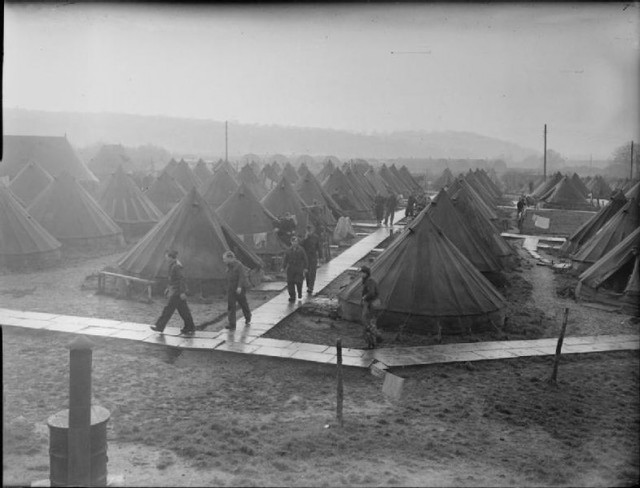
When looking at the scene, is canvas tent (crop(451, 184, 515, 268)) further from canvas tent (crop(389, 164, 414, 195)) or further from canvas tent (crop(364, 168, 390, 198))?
canvas tent (crop(389, 164, 414, 195))

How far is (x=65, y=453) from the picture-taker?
703 cm

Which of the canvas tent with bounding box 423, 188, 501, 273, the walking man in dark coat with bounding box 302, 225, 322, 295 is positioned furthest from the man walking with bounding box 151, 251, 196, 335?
the canvas tent with bounding box 423, 188, 501, 273

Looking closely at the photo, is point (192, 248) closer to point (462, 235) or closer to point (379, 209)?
point (462, 235)

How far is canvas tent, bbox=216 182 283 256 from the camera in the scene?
22516mm

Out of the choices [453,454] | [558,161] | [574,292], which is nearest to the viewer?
[453,454]

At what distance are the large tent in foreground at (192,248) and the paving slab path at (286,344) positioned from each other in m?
2.72

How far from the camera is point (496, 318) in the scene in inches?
578

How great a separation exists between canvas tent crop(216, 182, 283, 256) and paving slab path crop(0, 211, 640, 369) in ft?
22.8

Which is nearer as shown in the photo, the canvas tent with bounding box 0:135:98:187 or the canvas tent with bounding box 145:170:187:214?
the canvas tent with bounding box 145:170:187:214

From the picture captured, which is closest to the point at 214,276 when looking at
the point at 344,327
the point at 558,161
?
the point at 344,327

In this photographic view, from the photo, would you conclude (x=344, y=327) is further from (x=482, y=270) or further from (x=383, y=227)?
(x=383, y=227)

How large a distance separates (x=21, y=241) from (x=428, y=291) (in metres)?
14.3

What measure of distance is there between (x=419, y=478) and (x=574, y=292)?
13.1 m

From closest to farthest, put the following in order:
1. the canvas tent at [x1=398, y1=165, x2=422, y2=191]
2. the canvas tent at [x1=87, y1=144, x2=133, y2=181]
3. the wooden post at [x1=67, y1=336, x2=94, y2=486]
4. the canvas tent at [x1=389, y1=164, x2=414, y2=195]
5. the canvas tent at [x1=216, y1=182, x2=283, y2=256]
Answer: the wooden post at [x1=67, y1=336, x2=94, y2=486] < the canvas tent at [x1=216, y1=182, x2=283, y2=256] < the canvas tent at [x1=389, y1=164, x2=414, y2=195] < the canvas tent at [x1=398, y1=165, x2=422, y2=191] < the canvas tent at [x1=87, y1=144, x2=133, y2=181]
